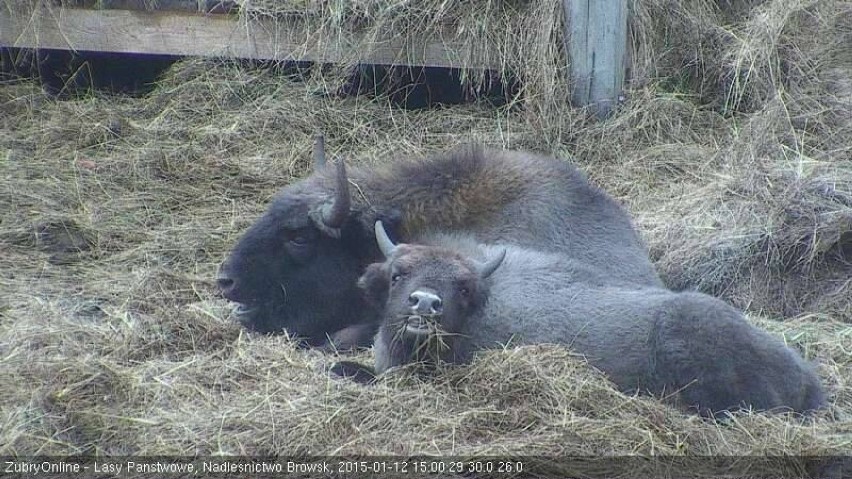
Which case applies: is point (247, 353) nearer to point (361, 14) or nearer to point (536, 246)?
point (536, 246)

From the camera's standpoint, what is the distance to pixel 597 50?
987 centimetres

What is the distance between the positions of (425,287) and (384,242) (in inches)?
25.0

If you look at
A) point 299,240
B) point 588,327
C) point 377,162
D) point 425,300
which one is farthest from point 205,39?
point 588,327

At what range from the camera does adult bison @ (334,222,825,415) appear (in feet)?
19.7

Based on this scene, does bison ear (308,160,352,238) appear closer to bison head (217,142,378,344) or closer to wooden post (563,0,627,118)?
bison head (217,142,378,344)

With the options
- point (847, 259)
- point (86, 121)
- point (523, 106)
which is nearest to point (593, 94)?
point (523, 106)

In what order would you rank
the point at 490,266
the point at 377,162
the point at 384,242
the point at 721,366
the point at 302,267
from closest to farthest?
the point at 721,366
the point at 490,266
the point at 384,242
the point at 302,267
the point at 377,162

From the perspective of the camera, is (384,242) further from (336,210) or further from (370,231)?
(370,231)

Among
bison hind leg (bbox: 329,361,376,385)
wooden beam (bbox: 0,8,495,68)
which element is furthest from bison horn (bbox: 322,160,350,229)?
wooden beam (bbox: 0,8,495,68)

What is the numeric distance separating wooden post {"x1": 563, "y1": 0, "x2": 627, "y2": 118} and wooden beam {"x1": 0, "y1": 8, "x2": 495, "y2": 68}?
0.77m

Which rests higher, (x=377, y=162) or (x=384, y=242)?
(x=384, y=242)

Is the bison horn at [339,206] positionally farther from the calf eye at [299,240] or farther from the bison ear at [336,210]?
the calf eye at [299,240]

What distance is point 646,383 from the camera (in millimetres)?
6094

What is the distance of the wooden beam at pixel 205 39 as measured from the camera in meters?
10.1
